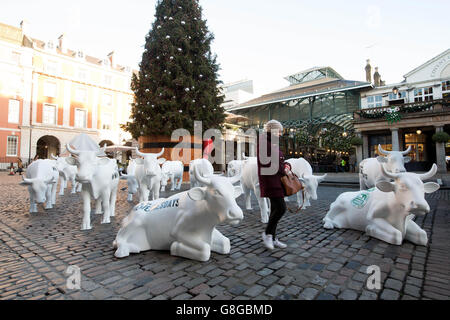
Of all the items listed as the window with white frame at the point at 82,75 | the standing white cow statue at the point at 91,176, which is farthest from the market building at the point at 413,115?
the window with white frame at the point at 82,75

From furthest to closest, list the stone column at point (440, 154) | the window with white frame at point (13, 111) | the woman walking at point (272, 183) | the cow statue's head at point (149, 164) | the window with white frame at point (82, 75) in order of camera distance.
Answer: the window with white frame at point (82, 75)
the window with white frame at point (13, 111)
the stone column at point (440, 154)
the cow statue's head at point (149, 164)
the woman walking at point (272, 183)

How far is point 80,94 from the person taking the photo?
33.7 metres

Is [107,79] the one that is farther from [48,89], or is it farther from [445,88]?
[445,88]

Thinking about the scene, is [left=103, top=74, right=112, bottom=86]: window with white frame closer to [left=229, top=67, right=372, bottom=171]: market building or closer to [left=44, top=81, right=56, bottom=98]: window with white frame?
[left=44, top=81, right=56, bottom=98]: window with white frame

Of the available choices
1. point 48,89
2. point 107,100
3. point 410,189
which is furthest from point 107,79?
point 410,189

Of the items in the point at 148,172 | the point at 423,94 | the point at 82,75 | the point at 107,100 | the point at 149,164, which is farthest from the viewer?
the point at 107,100

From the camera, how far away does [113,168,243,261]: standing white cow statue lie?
2854mm

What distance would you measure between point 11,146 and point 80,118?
27.6 feet

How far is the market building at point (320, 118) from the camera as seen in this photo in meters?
24.5

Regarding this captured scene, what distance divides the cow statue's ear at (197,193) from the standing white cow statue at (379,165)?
14.7 ft

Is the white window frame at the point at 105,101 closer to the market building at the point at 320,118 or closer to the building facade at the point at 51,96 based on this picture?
the building facade at the point at 51,96

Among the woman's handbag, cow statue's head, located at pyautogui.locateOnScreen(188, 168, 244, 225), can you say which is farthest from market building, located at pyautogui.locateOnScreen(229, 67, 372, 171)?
cow statue's head, located at pyautogui.locateOnScreen(188, 168, 244, 225)

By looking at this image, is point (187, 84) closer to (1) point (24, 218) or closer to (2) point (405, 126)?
(1) point (24, 218)
